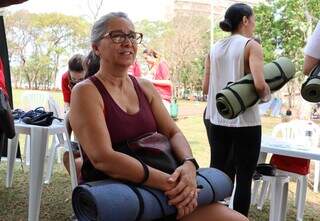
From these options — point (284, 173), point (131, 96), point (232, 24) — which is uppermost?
point (232, 24)

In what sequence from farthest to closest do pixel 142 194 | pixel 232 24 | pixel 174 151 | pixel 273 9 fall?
pixel 273 9, pixel 232 24, pixel 174 151, pixel 142 194

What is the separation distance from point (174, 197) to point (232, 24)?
4.10ft

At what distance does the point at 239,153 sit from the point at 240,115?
0.64 ft

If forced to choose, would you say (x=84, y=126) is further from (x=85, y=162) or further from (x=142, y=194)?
(x=142, y=194)

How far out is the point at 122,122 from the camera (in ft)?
4.68

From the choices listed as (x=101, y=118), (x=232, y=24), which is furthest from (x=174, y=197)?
(x=232, y=24)

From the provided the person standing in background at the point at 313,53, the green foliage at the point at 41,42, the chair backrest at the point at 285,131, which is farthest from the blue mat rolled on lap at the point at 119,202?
the green foliage at the point at 41,42

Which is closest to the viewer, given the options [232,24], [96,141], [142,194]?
[142,194]

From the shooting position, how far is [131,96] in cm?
155

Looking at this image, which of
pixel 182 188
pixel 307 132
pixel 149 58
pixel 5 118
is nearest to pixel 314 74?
pixel 182 188

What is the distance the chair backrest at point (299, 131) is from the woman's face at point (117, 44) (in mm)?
2111

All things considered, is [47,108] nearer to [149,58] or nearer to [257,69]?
[149,58]

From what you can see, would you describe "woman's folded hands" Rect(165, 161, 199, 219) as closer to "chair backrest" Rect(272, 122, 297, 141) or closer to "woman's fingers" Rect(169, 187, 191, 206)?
"woman's fingers" Rect(169, 187, 191, 206)

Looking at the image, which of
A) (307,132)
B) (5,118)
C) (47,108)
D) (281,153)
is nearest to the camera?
(5,118)
